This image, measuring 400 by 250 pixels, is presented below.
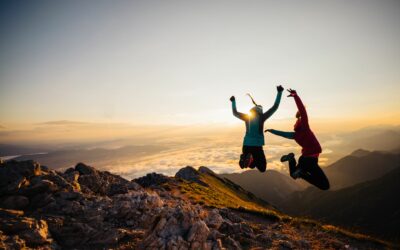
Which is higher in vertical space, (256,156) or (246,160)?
(256,156)

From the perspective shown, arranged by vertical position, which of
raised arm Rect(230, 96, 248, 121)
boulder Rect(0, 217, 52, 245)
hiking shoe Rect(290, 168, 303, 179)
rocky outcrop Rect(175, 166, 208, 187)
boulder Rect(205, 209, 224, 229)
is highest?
raised arm Rect(230, 96, 248, 121)

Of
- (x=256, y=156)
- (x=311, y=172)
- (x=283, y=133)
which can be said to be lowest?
(x=311, y=172)

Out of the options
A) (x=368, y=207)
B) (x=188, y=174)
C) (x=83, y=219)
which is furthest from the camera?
(x=368, y=207)

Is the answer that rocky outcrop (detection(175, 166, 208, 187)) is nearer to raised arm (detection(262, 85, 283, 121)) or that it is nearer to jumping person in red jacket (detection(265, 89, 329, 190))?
raised arm (detection(262, 85, 283, 121))

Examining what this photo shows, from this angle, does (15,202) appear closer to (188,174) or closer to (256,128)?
(256,128)

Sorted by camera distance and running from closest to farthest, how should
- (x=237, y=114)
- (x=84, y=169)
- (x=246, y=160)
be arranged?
(x=246, y=160)
(x=237, y=114)
(x=84, y=169)

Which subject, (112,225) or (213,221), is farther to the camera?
(213,221)

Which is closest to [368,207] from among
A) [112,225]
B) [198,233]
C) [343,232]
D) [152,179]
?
[152,179]

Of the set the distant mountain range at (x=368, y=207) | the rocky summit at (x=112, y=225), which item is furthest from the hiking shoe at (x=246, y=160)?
the distant mountain range at (x=368, y=207)

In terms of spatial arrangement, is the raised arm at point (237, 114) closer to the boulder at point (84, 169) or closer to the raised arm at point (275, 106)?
the raised arm at point (275, 106)

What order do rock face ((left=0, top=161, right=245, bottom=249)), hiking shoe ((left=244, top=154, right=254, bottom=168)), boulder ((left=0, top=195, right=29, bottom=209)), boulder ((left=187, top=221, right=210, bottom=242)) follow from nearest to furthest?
hiking shoe ((left=244, top=154, right=254, bottom=168)), rock face ((left=0, top=161, right=245, bottom=249)), boulder ((left=187, top=221, right=210, bottom=242)), boulder ((left=0, top=195, right=29, bottom=209))

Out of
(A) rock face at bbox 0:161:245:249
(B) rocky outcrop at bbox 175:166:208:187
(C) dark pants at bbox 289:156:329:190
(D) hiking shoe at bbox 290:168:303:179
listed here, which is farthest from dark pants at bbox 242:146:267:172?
(B) rocky outcrop at bbox 175:166:208:187

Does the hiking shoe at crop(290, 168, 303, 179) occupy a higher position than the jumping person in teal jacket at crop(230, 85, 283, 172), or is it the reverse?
the jumping person in teal jacket at crop(230, 85, 283, 172)

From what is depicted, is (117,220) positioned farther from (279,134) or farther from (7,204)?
(279,134)
